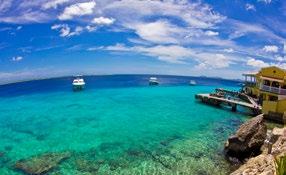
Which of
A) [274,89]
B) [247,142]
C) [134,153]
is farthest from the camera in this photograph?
[274,89]

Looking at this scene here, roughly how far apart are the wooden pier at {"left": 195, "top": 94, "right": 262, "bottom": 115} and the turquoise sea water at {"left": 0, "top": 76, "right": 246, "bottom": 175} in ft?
6.74

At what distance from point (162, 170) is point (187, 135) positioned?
32.5ft

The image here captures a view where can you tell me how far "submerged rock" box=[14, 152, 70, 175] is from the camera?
18.9 m

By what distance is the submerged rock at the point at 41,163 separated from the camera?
61.9ft

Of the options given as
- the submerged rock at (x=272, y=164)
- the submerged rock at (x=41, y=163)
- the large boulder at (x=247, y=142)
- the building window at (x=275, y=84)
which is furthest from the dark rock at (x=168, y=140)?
the building window at (x=275, y=84)

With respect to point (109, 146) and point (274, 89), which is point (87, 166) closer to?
point (109, 146)

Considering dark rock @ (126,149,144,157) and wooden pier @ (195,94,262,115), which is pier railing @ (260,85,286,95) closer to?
wooden pier @ (195,94,262,115)

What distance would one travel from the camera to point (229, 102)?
46.5 m

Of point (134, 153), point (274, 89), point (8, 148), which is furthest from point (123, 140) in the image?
point (274, 89)

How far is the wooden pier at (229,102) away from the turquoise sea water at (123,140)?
2.06 meters

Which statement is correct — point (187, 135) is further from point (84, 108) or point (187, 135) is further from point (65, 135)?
point (84, 108)

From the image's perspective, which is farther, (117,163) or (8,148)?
(8,148)

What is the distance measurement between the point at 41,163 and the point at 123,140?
835cm

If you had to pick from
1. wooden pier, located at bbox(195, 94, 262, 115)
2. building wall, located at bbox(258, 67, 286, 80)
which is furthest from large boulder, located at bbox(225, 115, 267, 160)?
building wall, located at bbox(258, 67, 286, 80)
